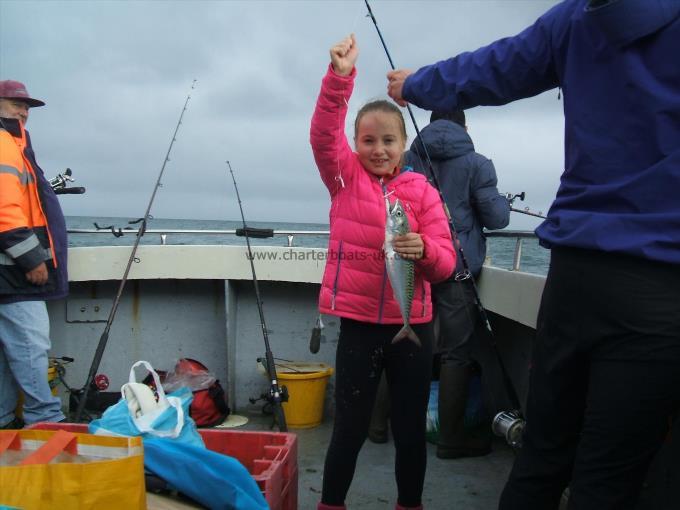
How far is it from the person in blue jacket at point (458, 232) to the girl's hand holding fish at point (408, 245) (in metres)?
1.43

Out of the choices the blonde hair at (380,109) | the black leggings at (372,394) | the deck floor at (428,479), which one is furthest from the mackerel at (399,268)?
the deck floor at (428,479)

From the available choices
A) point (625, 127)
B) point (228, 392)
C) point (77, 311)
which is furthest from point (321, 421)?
point (625, 127)

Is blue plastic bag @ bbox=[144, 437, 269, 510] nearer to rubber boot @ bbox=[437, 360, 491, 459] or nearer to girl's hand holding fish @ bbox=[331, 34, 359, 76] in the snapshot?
girl's hand holding fish @ bbox=[331, 34, 359, 76]

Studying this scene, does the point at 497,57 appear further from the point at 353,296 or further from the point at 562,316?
the point at 353,296

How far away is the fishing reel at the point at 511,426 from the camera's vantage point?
2.71m

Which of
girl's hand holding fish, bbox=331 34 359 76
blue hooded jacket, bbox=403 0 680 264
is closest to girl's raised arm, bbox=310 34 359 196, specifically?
girl's hand holding fish, bbox=331 34 359 76

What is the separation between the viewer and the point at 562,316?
1511 mm

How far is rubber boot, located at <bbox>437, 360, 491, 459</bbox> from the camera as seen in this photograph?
11.6 feet

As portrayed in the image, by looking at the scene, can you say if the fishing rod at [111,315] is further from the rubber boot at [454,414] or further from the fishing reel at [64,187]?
the rubber boot at [454,414]

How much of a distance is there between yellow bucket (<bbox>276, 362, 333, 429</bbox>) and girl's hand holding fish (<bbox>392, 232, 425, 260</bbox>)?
2.17 meters

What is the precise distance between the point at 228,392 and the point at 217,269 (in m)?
0.94

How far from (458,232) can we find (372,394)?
161cm

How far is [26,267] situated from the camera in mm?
3391

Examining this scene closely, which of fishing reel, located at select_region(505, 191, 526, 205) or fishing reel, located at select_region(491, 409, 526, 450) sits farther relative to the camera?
fishing reel, located at select_region(505, 191, 526, 205)
